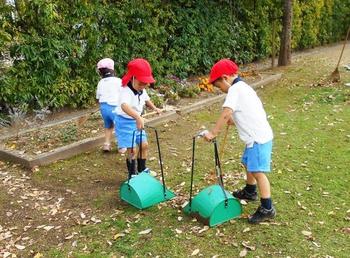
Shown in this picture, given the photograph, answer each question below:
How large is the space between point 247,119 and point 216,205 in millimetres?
779

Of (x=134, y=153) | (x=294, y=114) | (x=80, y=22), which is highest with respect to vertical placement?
(x=80, y=22)

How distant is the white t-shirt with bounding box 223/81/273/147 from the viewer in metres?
3.78

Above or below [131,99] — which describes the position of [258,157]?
below

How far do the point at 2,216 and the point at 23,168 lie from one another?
1.21m

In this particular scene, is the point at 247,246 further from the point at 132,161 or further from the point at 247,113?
the point at 132,161

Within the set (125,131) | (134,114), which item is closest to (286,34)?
(125,131)

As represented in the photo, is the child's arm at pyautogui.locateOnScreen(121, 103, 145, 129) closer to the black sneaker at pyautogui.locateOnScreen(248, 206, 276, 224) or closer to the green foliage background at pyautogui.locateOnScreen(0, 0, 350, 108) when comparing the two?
the black sneaker at pyautogui.locateOnScreen(248, 206, 276, 224)

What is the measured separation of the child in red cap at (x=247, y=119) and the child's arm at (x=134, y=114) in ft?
2.84

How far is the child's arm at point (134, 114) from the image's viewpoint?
441 cm

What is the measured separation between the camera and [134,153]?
15.8 feet

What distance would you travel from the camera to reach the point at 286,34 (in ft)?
37.8

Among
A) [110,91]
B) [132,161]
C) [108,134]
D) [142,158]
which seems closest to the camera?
[132,161]

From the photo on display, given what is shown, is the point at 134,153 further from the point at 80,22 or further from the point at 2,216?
the point at 80,22

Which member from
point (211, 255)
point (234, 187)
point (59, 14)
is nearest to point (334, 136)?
point (234, 187)
